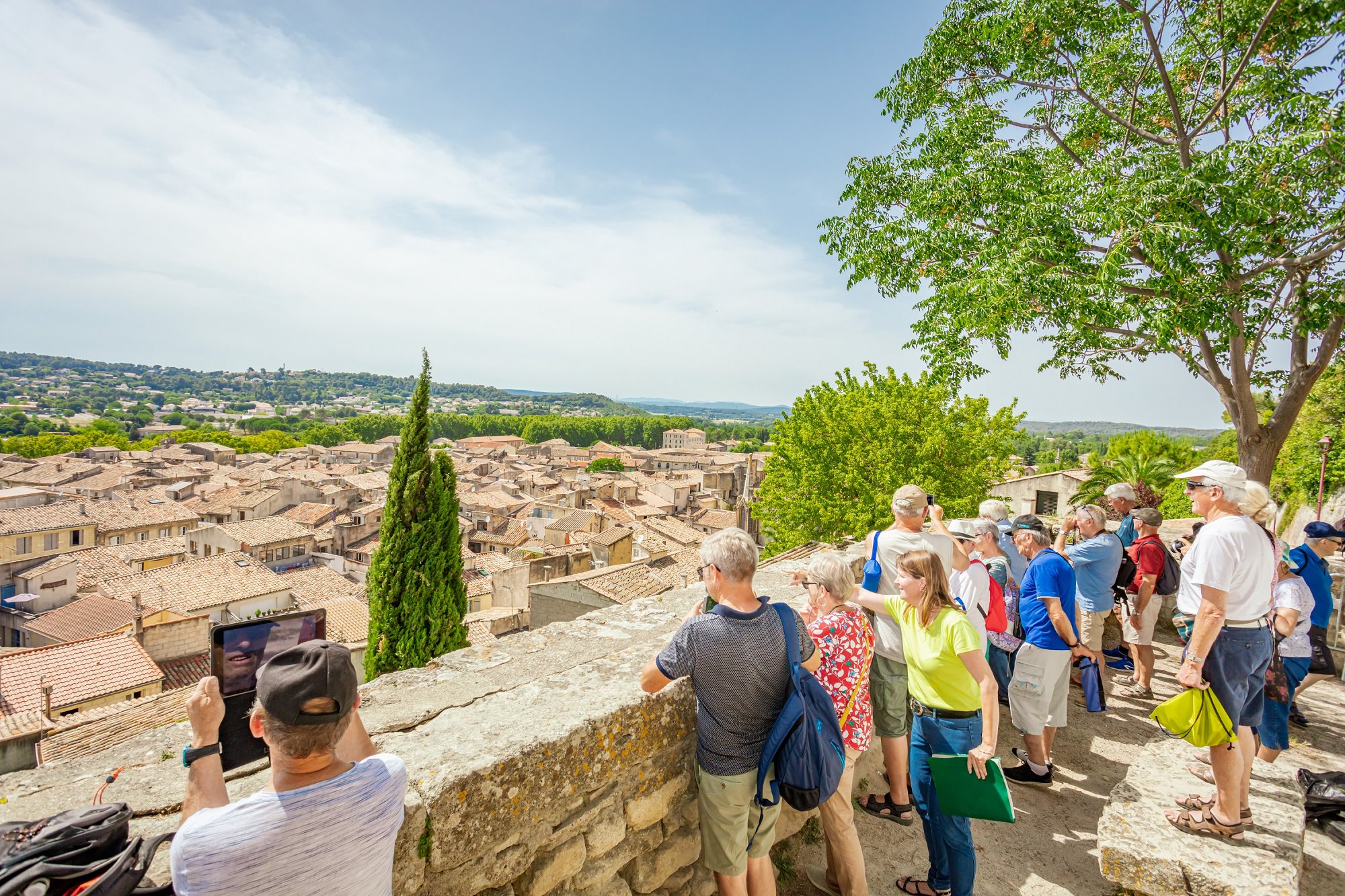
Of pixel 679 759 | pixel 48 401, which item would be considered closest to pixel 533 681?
pixel 679 759

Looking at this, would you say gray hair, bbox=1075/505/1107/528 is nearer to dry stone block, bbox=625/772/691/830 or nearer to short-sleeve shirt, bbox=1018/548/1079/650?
short-sleeve shirt, bbox=1018/548/1079/650

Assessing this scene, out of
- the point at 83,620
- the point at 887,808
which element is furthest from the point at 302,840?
the point at 83,620

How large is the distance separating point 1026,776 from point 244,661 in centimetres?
451

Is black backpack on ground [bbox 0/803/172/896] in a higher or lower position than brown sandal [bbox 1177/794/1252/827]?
higher

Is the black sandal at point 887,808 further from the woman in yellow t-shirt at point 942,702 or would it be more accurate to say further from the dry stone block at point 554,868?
the dry stone block at point 554,868

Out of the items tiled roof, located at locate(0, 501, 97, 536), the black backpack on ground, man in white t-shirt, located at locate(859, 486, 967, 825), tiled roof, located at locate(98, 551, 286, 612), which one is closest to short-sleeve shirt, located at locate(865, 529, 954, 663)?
man in white t-shirt, located at locate(859, 486, 967, 825)

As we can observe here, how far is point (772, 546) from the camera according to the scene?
1738 centimetres

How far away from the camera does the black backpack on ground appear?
1.32 meters

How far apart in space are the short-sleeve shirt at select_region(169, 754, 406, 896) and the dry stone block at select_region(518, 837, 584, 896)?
671mm

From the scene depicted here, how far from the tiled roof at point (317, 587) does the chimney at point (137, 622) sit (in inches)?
177

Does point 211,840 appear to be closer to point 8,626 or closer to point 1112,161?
point 1112,161

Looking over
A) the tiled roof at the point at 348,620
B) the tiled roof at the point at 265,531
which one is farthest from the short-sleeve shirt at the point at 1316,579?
the tiled roof at the point at 265,531

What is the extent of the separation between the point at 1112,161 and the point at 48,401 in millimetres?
216580

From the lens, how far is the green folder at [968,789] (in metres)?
2.85
